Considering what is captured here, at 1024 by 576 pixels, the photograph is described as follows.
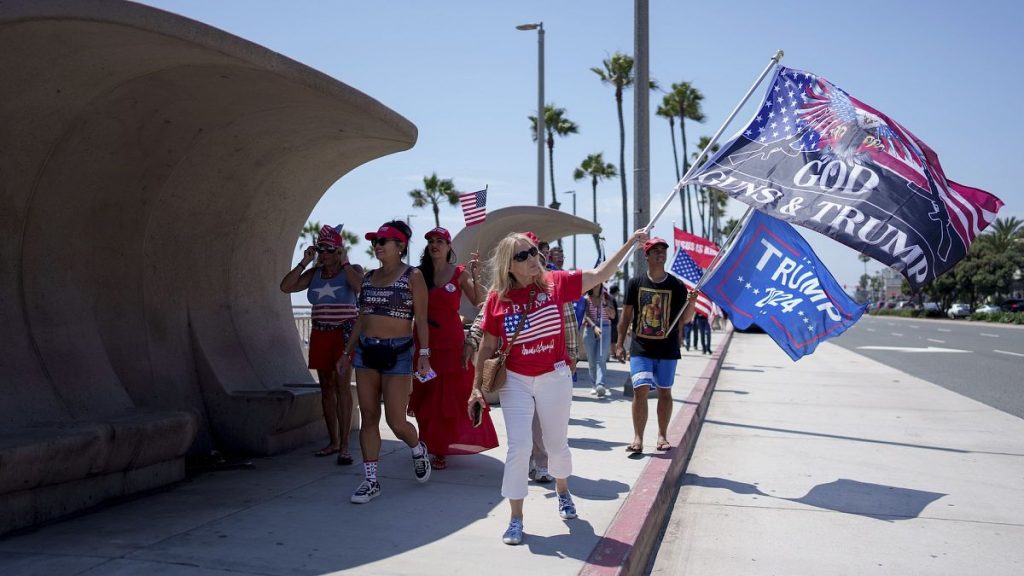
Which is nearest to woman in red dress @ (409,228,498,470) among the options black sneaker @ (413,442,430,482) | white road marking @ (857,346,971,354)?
black sneaker @ (413,442,430,482)

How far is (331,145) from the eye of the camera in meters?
7.23

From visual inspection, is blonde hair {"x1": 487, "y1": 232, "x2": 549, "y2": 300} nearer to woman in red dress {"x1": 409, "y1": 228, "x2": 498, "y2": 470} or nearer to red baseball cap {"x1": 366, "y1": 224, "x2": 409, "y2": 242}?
red baseball cap {"x1": 366, "y1": 224, "x2": 409, "y2": 242}

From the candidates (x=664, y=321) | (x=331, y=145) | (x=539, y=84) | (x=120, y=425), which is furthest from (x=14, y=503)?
(x=539, y=84)

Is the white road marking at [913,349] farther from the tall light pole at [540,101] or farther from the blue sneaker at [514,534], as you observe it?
the blue sneaker at [514,534]

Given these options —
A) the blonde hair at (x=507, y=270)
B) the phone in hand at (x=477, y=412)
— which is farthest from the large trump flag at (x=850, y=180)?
the phone in hand at (x=477, y=412)

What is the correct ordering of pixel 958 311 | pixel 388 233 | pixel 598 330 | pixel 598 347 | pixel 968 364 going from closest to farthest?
pixel 388 233
pixel 598 330
pixel 598 347
pixel 968 364
pixel 958 311

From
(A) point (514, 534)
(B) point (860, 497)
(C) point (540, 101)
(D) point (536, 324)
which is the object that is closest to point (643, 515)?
(A) point (514, 534)

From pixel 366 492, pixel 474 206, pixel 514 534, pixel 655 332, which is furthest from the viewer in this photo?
pixel 474 206

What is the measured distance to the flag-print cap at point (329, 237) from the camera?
275 inches

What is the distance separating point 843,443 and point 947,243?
3293 mm

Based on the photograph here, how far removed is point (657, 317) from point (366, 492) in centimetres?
294

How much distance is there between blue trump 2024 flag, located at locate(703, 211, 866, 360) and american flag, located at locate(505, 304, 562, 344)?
9.82ft

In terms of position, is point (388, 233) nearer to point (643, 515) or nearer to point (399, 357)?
point (399, 357)

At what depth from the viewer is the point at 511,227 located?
1552 cm
